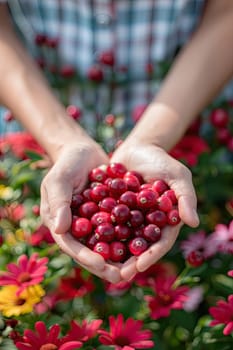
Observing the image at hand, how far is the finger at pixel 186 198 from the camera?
1.06 m

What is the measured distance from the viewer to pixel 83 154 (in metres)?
1.23

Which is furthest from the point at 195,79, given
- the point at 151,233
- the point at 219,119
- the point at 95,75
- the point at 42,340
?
the point at 42,340

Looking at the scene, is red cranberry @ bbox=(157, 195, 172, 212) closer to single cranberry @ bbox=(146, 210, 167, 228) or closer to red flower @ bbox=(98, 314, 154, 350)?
single cranberry @ bbox=(146, 210, 167, 228)

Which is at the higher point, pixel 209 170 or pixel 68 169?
pixel 68 169

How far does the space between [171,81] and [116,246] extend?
0.48 meters

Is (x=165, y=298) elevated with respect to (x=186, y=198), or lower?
lower

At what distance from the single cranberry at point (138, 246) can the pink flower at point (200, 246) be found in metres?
0.11

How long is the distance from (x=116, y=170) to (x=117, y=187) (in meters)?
0.06

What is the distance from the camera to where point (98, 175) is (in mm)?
1208

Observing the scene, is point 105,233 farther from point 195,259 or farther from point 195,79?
point 195,79

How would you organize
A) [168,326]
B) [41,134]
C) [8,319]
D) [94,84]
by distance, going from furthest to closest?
1. [94,84]
2. [41,134]
3. [168,326]
4. [8,319]

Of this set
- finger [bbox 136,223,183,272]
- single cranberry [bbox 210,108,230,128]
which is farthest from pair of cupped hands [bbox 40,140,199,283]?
single cranberry [bbox 210,108,230,128]

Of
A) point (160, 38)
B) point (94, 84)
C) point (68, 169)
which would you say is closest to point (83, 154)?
point (68, 169)

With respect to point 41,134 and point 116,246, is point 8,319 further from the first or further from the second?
point 41,134
